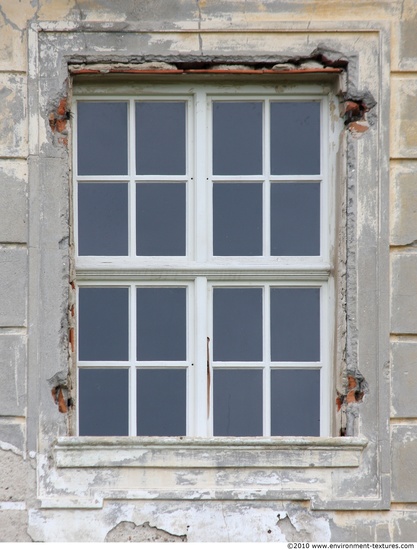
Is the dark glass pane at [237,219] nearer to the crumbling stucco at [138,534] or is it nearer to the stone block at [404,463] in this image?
the stone block at [404,463]

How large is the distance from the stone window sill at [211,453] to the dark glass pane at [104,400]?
21cm

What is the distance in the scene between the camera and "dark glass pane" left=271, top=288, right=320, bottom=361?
193 inches

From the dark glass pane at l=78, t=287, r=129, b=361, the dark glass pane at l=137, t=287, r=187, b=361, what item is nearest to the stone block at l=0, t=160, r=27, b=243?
the dark glass pane at l=78, t=287, r=129, b=361

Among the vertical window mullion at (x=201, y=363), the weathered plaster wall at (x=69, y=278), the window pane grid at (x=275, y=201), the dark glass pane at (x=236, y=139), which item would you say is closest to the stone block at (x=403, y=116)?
the weathered plaster wall at (x=69, y=278)

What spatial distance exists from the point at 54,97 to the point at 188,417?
1.74 metres

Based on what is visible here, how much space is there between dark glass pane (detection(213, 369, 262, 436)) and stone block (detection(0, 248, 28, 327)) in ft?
3.39

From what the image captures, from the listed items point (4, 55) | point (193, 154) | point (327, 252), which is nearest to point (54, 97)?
point (4, 55)

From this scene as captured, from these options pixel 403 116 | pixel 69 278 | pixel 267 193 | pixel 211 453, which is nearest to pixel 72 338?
pixel 69 278

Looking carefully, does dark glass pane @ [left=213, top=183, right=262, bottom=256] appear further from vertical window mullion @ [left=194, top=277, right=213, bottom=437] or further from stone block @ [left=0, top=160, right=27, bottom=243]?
stone block @ [left=0, top=160, right=27, bottom=243]

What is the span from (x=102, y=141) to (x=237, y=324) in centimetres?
116

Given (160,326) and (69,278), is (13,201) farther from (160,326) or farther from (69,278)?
(160,326)

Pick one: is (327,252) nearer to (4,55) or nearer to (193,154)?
(193,154)

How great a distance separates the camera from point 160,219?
16.2 ft

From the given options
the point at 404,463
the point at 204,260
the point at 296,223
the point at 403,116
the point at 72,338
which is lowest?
the point at 404,463
